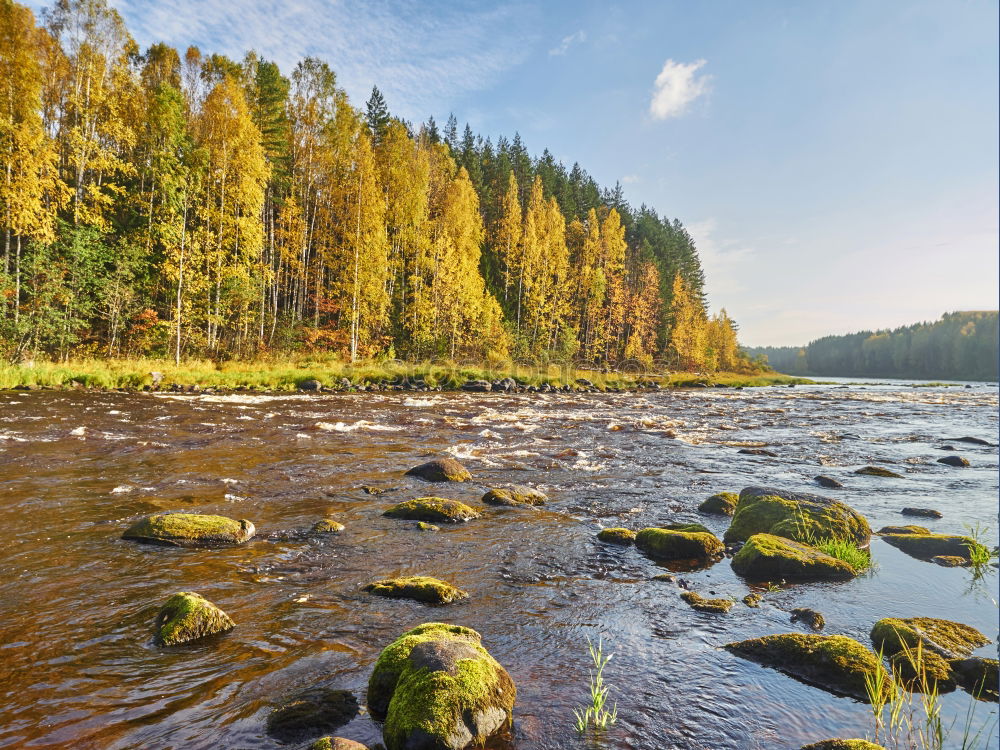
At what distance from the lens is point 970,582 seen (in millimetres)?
5875

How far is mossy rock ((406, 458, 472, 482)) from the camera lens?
9977 mm

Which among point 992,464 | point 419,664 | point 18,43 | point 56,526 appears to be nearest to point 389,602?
point 419,664

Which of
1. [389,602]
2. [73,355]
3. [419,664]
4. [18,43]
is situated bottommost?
[389,602]

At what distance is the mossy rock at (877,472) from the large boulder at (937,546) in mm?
5472

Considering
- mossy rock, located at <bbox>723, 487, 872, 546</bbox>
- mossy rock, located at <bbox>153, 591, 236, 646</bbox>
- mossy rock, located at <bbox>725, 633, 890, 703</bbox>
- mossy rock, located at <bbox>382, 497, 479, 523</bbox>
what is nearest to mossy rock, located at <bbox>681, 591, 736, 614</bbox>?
mossy rock, located at <bbox>725, 633, 890, 703</bbox>

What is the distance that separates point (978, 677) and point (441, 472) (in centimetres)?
789

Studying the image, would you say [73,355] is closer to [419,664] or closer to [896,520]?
[419,664]

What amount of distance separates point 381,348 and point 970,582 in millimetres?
33024

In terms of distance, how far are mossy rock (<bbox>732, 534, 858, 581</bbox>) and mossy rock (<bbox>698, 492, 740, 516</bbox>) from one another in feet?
7.75

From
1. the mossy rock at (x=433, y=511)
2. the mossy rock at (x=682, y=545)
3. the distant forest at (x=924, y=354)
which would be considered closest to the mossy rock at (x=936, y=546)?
the mossy rock at (x=682, y=545)

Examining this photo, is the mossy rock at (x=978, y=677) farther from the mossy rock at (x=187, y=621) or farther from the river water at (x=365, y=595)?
the mossy rock at (x=187, y=621)

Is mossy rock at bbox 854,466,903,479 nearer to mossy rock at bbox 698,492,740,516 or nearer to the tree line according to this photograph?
mossy rock at bbox 698,492,740,516

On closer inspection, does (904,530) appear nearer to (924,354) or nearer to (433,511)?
(433,511)

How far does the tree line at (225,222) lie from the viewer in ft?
71.9
